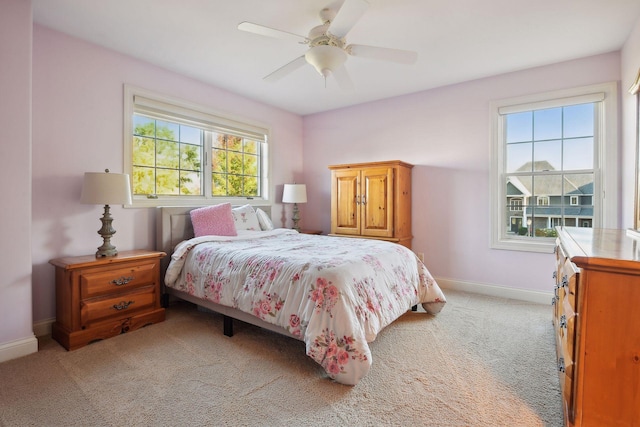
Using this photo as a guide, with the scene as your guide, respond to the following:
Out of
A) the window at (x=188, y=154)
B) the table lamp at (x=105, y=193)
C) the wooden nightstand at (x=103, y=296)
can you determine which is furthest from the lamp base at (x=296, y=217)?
the table lamp at (x=105, y=193)

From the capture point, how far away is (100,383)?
184cm

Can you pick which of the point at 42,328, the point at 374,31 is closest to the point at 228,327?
the point at 42,328

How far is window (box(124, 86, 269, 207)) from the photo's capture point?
3.23 meters

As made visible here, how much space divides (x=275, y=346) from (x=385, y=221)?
210 centimetres

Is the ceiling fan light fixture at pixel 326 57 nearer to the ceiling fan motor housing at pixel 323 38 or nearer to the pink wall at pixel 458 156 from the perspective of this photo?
the ceiling fan motor housing at pixel 323 38

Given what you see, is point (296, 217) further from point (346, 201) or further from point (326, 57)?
point (326, 57)

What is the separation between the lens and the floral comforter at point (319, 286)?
1.82m

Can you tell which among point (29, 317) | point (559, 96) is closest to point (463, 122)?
point (559, 96)

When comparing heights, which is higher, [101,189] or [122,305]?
[101,189]

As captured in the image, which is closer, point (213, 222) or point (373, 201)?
point (213, 222)

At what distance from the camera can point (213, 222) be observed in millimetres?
3252

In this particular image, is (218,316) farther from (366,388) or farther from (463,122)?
(463,122)

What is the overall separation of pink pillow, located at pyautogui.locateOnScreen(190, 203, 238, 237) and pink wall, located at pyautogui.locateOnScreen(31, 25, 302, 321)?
18.7 inches

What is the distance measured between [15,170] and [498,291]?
176 inches
